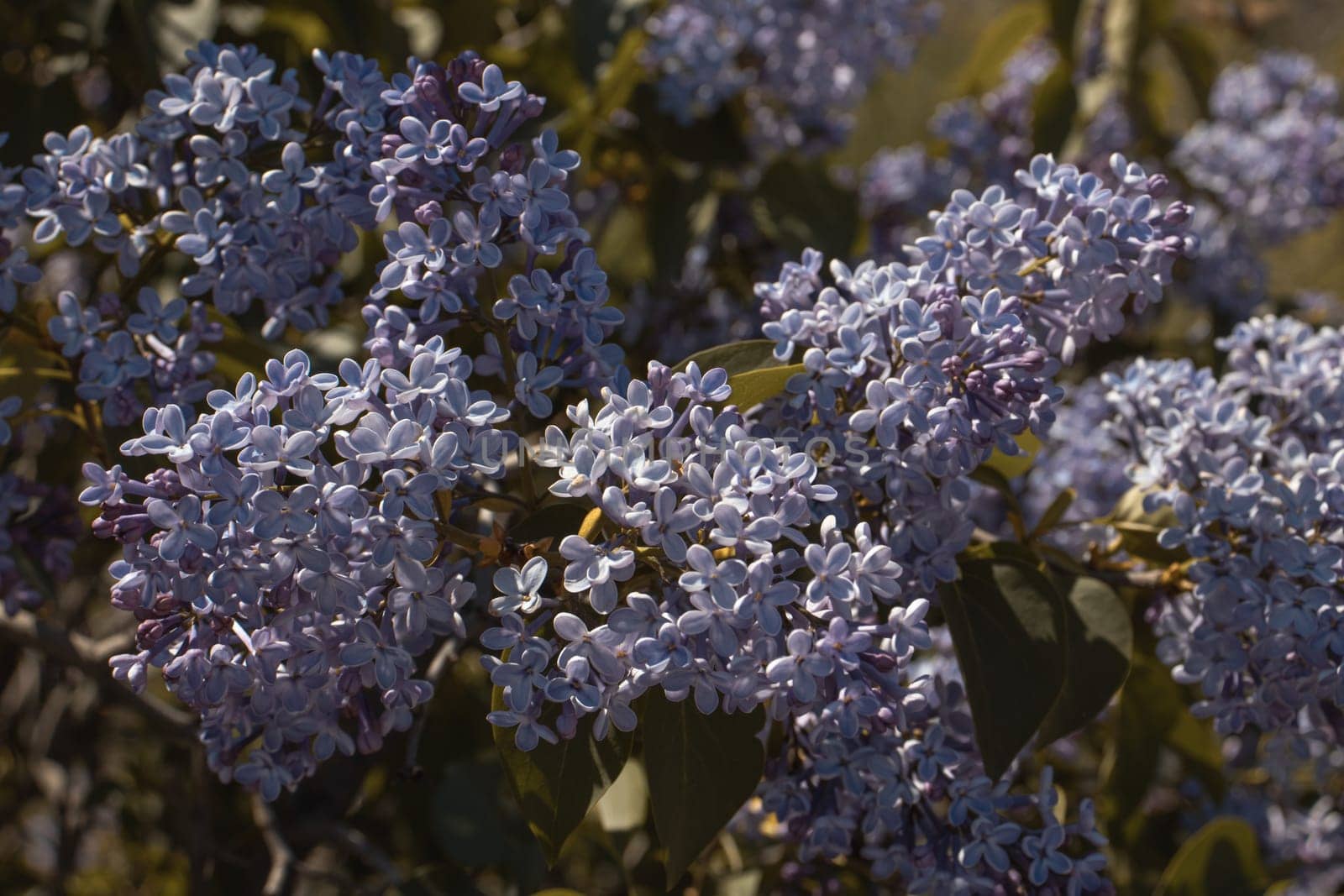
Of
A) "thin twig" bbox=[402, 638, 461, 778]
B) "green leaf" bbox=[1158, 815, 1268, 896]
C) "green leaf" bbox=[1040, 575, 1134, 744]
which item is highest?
"thin twig" bbox=[402, 638, 461, 778]

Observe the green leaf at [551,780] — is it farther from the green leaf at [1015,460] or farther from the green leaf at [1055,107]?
the green leaf at [1055,107]

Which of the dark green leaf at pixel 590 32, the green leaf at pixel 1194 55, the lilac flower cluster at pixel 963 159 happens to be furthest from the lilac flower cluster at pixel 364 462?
the green leaf at pixel 1194 55

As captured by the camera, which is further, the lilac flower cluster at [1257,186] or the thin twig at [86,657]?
the lilac flower cluster at [1257,186]

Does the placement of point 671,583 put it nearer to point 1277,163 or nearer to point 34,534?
point 34,534

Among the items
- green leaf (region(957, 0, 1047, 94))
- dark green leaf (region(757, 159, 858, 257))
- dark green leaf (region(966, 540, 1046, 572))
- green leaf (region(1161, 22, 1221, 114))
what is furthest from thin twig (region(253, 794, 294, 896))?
green leaf (region(1161, 22, 1221, 114))

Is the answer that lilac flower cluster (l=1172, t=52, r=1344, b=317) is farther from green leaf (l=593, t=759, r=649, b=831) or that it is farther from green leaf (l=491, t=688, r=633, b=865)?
green leaf (l=491, t=688, r=633, b=865)

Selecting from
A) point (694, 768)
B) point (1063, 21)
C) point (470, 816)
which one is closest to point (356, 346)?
point (470, 816)

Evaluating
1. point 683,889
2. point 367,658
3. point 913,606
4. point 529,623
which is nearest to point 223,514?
point 367,658
